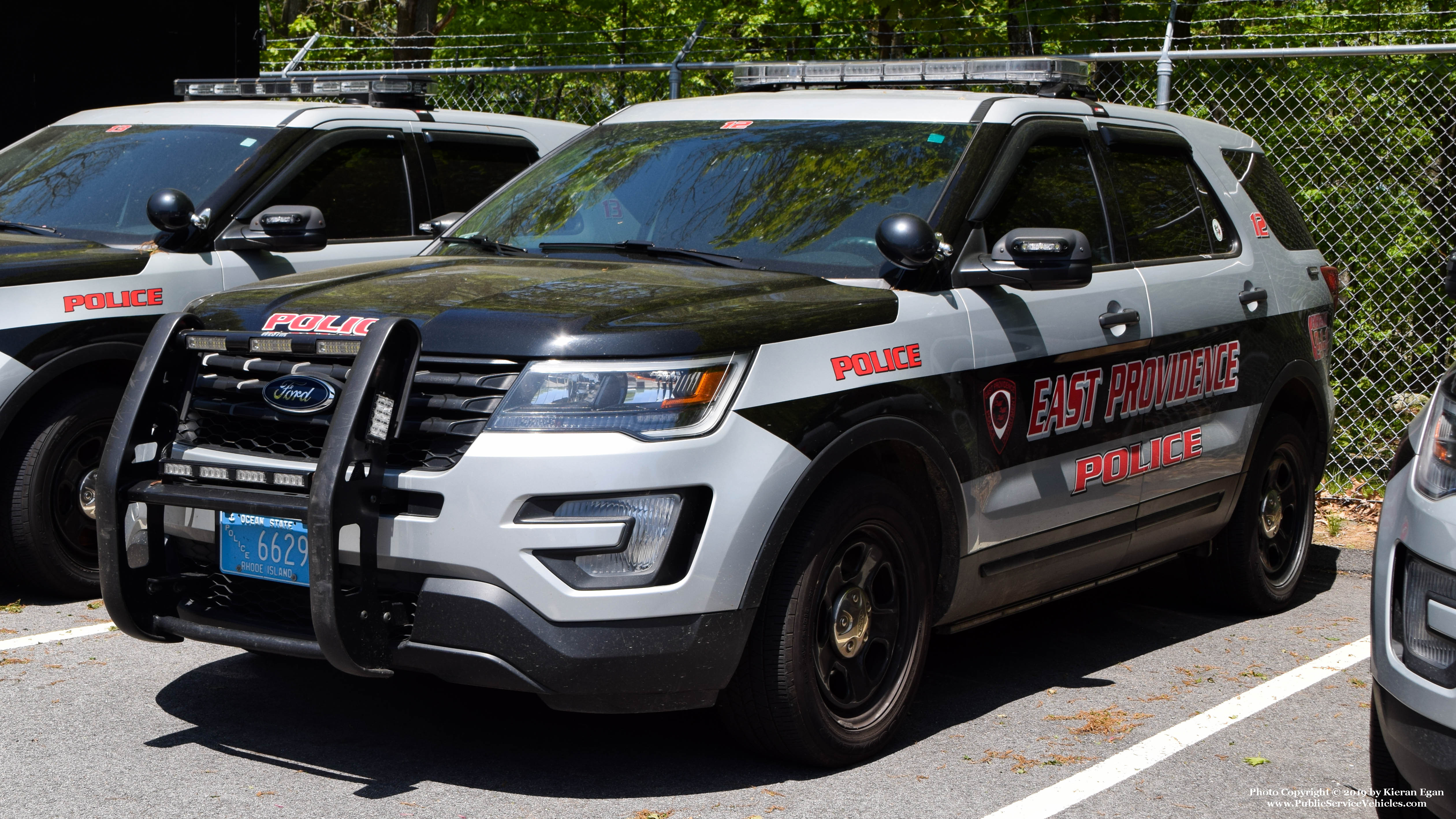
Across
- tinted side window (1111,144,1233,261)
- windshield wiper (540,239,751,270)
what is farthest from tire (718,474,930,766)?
tinted side window (1111,144,1233,261)

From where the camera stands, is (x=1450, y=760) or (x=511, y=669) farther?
(x=511, y=669)

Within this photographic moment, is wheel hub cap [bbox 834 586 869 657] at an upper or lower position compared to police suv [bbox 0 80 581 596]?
lower

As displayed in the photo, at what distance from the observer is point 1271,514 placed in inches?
255

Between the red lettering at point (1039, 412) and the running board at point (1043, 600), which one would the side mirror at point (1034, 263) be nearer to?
the red lettering at point (1039, 412)

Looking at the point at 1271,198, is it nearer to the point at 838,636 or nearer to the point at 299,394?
the point at 838,636

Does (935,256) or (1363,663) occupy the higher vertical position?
(935,256)

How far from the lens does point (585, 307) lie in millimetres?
3930

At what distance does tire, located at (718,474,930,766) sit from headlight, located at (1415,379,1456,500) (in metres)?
1.44

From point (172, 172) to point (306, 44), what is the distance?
4500mm

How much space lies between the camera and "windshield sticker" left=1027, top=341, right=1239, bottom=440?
486 centimetres

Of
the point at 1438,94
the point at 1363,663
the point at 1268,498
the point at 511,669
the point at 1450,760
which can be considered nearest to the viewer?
the point at 1450,760

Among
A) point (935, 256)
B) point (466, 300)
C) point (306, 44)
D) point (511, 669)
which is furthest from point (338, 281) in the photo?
point (306, 44)

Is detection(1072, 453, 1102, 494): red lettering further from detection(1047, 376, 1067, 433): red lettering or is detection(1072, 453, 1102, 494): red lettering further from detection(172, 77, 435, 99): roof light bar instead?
detection(172, 77, 435, 99): roof light bar

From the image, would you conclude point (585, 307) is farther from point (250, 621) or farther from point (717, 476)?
point (250, 621)
